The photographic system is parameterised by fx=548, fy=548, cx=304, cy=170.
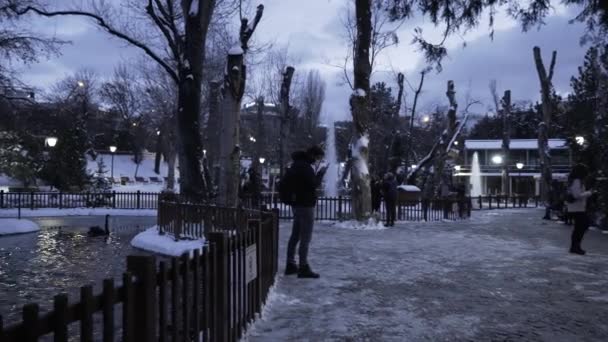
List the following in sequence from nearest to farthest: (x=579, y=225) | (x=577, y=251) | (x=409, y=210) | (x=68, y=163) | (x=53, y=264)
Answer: (x=53, y=264) < (x=579, y=225) < (x=577, y=251) < (x=409, y=210) < (x=68, y=163)

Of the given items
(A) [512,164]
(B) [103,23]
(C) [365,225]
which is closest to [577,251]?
(C) [365,225]

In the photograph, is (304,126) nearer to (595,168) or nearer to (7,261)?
(595,168)

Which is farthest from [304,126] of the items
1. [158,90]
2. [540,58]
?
[540,58]

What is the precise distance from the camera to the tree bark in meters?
18.7

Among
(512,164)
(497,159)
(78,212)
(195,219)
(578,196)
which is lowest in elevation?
(78,212)

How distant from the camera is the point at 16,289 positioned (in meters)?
8.16

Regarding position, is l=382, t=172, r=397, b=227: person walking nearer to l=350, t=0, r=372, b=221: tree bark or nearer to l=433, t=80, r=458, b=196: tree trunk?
l=350, t=0, r=372, b=221: tree bark

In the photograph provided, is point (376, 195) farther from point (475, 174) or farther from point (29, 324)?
point (475, 174)

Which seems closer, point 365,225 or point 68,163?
point 365,225

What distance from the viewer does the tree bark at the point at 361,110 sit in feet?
61.2

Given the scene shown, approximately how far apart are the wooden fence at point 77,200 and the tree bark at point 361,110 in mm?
13082

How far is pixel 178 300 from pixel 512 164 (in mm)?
67626

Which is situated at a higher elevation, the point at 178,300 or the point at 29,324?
the point at 29,324

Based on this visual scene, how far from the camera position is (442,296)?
7316 millimetres
